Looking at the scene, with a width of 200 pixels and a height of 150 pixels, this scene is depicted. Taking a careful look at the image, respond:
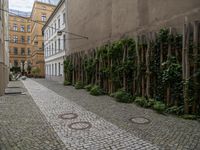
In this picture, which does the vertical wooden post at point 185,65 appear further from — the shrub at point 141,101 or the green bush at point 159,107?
the shrub at point 141,101

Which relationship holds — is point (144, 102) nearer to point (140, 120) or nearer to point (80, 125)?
point (140, 120)

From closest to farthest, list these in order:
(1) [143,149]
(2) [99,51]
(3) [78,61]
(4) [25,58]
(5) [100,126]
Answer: (1) [143,149], (5) [100,126], (2) [99,51], (3) [78,61], (4) [25,58]

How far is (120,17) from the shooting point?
10.1m

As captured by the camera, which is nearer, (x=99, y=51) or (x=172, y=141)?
(x=172, y=141)

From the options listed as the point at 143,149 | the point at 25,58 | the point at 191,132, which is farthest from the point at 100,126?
the point at 25,58

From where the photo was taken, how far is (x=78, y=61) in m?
14.8

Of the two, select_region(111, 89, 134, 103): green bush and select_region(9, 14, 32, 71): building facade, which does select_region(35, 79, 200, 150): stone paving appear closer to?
select_region(111, 89, 134, 103): green bush

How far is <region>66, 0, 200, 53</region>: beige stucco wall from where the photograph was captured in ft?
21.5

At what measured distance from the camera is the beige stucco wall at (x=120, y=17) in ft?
21.5

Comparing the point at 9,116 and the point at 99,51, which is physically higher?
the point at 99,51

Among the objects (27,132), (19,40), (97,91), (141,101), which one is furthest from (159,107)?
(19,40)

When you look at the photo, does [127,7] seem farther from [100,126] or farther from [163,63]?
[100,126]

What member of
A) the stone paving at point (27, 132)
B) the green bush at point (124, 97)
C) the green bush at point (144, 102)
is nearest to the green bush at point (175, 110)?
the green bush at point (144, 102)

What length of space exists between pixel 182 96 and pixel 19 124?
500 cm
